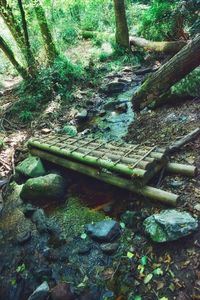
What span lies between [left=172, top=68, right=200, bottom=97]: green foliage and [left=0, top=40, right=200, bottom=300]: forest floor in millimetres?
269

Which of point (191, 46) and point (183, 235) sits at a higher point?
point (191, 46)

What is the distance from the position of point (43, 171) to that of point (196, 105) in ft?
10.3

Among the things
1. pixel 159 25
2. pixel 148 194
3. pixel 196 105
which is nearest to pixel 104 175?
pixel 148 194

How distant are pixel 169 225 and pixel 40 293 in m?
1.59

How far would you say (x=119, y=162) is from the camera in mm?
4363

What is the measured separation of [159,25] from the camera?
10539mm

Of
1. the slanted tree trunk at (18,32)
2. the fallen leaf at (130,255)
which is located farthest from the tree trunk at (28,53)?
the fallen leaf at (130,255)

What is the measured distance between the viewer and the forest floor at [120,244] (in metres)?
3.19

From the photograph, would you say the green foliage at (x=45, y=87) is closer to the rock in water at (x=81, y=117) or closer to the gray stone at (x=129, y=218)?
the rock in water at (x=81, y=117)

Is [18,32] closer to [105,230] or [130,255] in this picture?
[105,230]

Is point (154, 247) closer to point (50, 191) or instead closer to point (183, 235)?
point (183, 235)

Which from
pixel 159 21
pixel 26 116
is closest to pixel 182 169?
pixel 26 116

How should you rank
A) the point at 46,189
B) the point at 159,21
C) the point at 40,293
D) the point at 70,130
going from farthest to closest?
the point at 159,21
the point at 70,130
the point at 46,189
the point at 40,293

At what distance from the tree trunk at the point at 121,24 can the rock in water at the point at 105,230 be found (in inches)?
335
